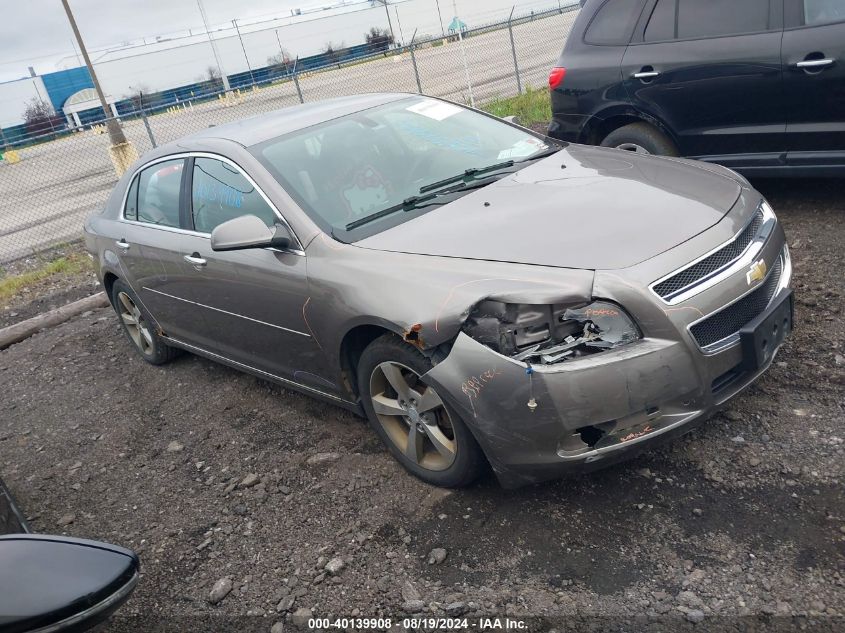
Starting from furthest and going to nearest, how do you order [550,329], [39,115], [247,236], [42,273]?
[39,115], [42,273], [247,236], [550,329]

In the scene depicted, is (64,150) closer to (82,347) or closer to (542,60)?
(542,60)

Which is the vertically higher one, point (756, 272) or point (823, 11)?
point (823, 11)

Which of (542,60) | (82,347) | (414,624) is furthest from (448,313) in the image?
(542,60)

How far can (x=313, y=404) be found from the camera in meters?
4.72

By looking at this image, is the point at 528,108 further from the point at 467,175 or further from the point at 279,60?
the point at 279,60

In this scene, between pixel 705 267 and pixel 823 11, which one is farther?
pixel 823 11

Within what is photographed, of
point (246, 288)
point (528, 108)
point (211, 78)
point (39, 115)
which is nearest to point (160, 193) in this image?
point (246, 288)

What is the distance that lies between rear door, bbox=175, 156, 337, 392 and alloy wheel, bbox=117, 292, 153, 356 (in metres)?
1.18

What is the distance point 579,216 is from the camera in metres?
3.33

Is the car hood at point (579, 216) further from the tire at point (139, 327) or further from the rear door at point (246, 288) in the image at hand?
the tire at point (139, 327)

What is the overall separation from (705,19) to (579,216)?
326 cm

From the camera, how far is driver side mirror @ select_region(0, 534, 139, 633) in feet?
5.22

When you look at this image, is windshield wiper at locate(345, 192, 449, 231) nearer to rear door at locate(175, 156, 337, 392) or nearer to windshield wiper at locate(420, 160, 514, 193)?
windshield wiper at locate(420, 160, 514, 193)

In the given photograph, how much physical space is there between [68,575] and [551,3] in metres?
31.2
